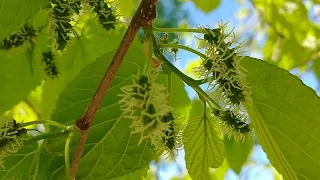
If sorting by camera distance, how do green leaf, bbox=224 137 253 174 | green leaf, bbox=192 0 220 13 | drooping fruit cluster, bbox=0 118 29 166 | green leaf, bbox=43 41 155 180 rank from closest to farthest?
drooping fruit cluster, bbox=0 118 29 166 → green leaf, bbox=43 41 155 180 → green leaf, bbox=224 137 253 174 → green leaf, bbox=192 0 220 13

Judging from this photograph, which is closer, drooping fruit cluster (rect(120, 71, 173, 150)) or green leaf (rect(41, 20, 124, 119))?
drooping fruit cluster (rect(120, 71, 173, 150))

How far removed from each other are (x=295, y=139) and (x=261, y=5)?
897mm

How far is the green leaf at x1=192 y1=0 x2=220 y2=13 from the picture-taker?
122 centimetres

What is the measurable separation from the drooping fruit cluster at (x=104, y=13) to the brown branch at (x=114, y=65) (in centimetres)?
5

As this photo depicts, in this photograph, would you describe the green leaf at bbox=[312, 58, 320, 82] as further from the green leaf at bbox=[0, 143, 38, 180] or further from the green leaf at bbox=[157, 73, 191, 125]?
the green leaf at bbox=[0, 143, 38, 180]

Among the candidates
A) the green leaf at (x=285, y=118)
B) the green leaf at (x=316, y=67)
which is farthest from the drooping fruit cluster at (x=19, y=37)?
the green leaf at (x=316, y=67)

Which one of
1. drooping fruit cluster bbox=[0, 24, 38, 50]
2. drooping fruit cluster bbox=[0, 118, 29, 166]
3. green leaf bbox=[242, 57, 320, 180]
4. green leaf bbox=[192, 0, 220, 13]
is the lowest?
green leaf bbox=[242, 57, 320, 180]

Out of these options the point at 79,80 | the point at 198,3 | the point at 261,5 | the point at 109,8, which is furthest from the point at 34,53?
the point at 261,5

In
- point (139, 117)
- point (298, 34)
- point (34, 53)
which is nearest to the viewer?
point (139, 117)

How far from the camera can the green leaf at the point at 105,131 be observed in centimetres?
70

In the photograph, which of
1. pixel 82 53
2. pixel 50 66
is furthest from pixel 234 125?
pixel 82 53

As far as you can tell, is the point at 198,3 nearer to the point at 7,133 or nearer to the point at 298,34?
the point at 298,34

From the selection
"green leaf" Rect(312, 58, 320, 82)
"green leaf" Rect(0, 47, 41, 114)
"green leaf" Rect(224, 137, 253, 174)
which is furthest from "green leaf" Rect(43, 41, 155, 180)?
"green leaf" Rect(312, 58, 320, 82)

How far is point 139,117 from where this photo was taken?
1.45 feet
